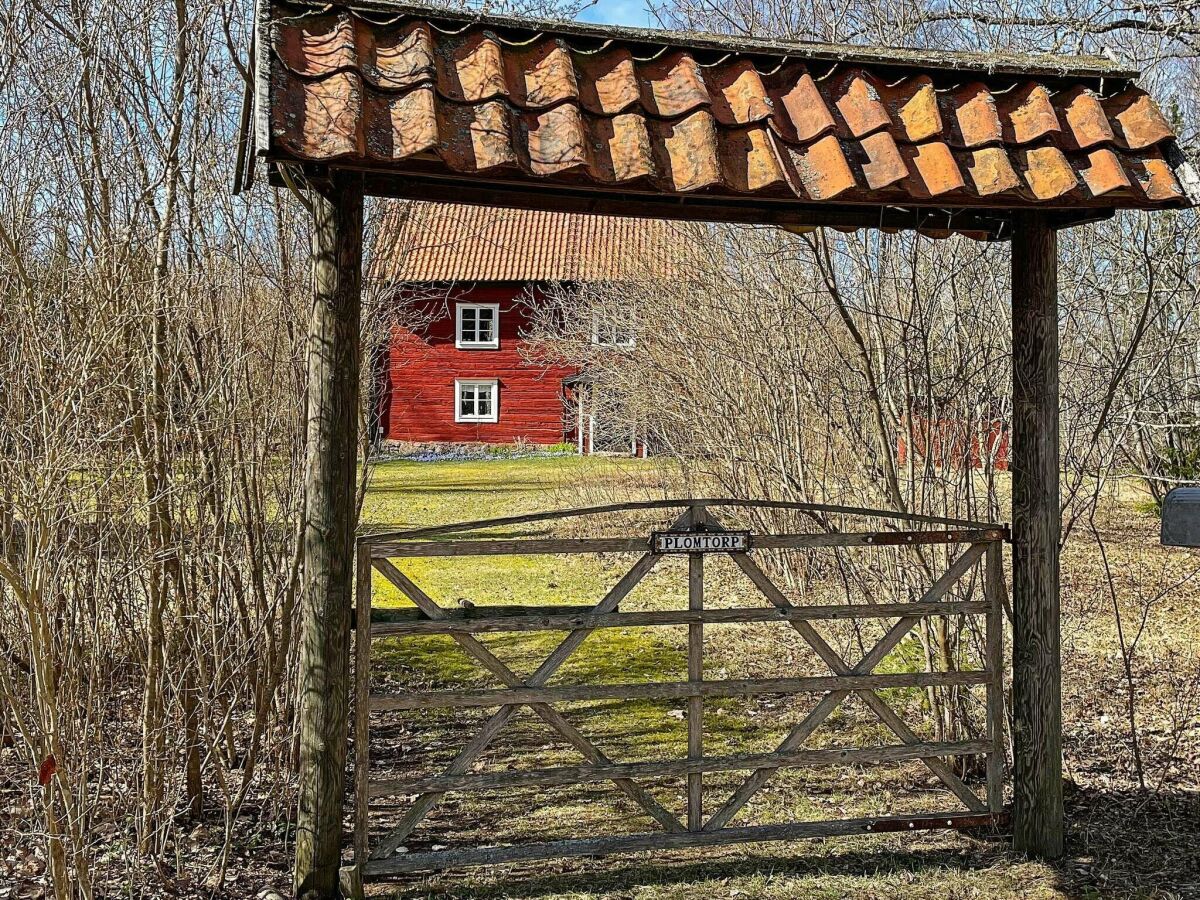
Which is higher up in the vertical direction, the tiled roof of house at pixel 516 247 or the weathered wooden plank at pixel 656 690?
the tiled roof of house at pixel 516 247

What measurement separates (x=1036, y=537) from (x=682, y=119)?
2.53 metres

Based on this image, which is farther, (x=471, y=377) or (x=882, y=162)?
(x=471, y=377)

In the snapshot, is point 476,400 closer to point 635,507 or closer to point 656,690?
point 656,690

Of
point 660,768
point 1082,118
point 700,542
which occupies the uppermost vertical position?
point 1082,118

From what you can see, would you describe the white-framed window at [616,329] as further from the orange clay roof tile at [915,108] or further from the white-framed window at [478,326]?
the white-framed window at [478,326]

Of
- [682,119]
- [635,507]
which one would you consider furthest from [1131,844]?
[682,119]

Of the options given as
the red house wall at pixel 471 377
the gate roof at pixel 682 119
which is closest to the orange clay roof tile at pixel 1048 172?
the gate roof at pixel 682 119

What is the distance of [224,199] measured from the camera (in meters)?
5.85

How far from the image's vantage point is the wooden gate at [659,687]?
15.9 ft

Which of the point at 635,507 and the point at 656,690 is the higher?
the point at 635,507

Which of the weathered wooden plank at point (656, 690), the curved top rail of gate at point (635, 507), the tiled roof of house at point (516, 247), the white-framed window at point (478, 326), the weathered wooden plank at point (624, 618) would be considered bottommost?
the weathered wooden plank at point (656, 690)

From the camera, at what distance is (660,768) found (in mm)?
5168

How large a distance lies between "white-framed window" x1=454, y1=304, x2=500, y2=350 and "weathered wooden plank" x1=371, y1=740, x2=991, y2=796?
94.4 feet

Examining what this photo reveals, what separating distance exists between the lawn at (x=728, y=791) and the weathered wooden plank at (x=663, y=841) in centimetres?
17
